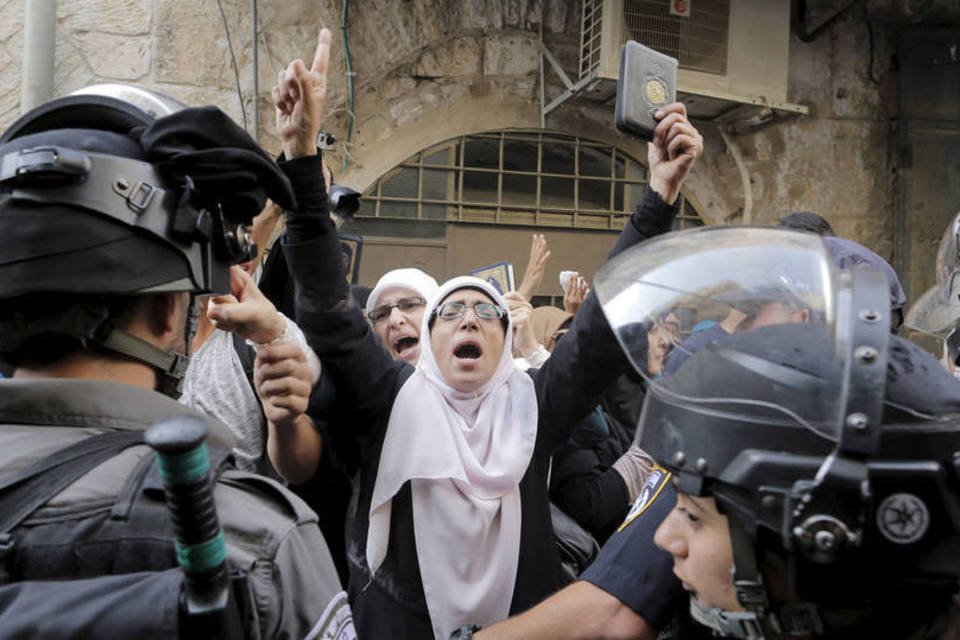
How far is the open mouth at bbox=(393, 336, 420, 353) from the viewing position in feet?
9.67

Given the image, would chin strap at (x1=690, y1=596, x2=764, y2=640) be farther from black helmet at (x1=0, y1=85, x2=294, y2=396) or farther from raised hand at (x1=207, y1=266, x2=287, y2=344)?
raised hand at (x1=207, y1=266, x2=287, y2=344)

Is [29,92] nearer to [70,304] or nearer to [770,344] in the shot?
[70,304]

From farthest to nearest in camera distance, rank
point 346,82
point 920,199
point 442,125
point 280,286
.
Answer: point 920,199 < point 442,125 < point 346,82 < point 280,286

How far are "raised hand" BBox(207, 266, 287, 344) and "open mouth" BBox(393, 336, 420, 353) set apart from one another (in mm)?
1125

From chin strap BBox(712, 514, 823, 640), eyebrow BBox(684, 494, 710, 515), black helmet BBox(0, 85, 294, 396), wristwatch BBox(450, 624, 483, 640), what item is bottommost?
wristwatch BBox(450, 624, 483, 640)

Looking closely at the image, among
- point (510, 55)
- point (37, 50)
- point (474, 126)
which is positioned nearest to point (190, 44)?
point (37, 50)

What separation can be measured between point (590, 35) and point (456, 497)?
16.9ft

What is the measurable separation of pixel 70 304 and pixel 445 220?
17.5ft

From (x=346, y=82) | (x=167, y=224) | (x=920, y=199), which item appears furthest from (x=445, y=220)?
(x=167, y=224)

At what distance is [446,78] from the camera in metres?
6.23

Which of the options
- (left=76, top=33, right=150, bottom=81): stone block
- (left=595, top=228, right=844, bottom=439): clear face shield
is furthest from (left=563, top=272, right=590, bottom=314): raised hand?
(left=76, top=33, right=150, bottom=81): stone block

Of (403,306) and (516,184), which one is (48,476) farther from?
(516,184)

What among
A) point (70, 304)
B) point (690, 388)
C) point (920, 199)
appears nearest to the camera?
point (70, 304)

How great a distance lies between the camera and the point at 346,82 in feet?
19.2
